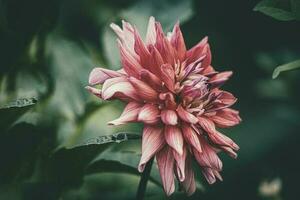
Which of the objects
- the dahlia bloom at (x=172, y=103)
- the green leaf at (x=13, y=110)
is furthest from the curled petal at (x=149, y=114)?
the green leaf at (x=13, y=110)

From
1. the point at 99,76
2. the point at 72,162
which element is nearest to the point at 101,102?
the point at 72,162

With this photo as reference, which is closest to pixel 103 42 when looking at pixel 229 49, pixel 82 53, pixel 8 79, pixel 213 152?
pixel 82 53

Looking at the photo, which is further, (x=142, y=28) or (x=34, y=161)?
(x=142, y=28)

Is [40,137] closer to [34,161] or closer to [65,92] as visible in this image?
[34,161]

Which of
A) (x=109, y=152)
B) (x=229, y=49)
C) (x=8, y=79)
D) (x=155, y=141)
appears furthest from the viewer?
(x=229, y=49)

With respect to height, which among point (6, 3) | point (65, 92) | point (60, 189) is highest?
point (6, 3)

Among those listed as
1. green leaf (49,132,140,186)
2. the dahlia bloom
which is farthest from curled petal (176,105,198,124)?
green leaf (49,132,140,186)

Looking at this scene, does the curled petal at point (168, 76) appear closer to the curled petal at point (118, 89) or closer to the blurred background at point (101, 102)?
the curled petal at point (118, 89)
